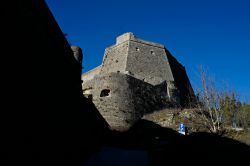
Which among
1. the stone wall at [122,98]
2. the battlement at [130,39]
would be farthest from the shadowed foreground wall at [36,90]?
the battlement at [130,39]

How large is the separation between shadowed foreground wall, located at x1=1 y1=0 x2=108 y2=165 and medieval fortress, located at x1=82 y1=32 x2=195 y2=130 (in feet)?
32.1

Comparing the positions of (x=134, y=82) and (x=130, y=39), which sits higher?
(x=130, y=39)

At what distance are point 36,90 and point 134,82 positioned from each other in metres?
15.5

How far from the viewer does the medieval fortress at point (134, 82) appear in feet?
59.3

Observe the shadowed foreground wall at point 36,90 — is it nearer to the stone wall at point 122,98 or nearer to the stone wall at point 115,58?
the stone wall at point 122,98

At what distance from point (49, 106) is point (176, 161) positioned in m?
3.47

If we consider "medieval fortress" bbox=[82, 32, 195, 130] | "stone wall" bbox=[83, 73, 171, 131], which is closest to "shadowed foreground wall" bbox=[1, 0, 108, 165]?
"stone wall" bbox=[83, 73, 171, 131]

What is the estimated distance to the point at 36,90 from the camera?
16.0 feet

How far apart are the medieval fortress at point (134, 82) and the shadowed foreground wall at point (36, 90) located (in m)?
9.77

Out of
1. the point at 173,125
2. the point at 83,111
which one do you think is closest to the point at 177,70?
the point at 173,125

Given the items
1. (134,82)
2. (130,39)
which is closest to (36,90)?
(134,82)

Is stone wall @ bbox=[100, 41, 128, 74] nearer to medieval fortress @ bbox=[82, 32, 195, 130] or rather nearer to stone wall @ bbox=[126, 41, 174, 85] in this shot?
medieval fortress @ bbox=[82, 32, 195, 130]

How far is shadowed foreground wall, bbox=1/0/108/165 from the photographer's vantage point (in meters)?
3.86

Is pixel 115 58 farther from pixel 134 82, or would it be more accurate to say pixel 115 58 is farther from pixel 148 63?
pixel 134 82
